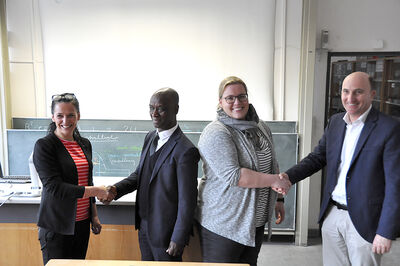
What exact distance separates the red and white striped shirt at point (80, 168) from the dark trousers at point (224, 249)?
0.70 m

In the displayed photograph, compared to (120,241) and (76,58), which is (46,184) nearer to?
(120,241)

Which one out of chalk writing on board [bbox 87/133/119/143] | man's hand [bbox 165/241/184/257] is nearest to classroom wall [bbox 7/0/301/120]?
chalk writing on board [bbox 87/133/119/143]

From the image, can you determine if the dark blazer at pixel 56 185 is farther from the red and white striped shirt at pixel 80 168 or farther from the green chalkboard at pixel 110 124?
the green chalkboard at pixel 110 124

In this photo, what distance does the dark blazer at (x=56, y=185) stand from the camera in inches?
71.7

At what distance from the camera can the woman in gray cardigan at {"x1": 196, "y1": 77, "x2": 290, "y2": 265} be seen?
70.3 inches

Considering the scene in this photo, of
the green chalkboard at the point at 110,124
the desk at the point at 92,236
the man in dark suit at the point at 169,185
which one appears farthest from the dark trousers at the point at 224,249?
the green chalkboard at the point at 110,124

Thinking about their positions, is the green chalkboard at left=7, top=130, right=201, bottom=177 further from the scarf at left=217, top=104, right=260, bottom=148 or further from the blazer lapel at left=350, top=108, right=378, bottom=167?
the blazer lapel at left=350, top=108, right=378, bottom=167

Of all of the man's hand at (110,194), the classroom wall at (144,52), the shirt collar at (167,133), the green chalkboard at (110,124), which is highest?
the classroom wall at (144,52)

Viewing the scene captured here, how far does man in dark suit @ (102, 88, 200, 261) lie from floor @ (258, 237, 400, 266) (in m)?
1.94

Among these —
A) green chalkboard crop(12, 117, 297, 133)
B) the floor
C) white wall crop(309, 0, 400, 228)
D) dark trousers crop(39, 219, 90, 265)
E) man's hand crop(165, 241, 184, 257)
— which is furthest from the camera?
green chalkboard crop(12, 117, 297, 133)

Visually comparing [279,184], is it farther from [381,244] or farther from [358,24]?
[358,24]

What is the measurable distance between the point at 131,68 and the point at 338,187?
2.74 meters

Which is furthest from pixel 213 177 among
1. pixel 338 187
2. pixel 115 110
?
pixel 115 110

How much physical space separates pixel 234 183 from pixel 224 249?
1.22 feet
